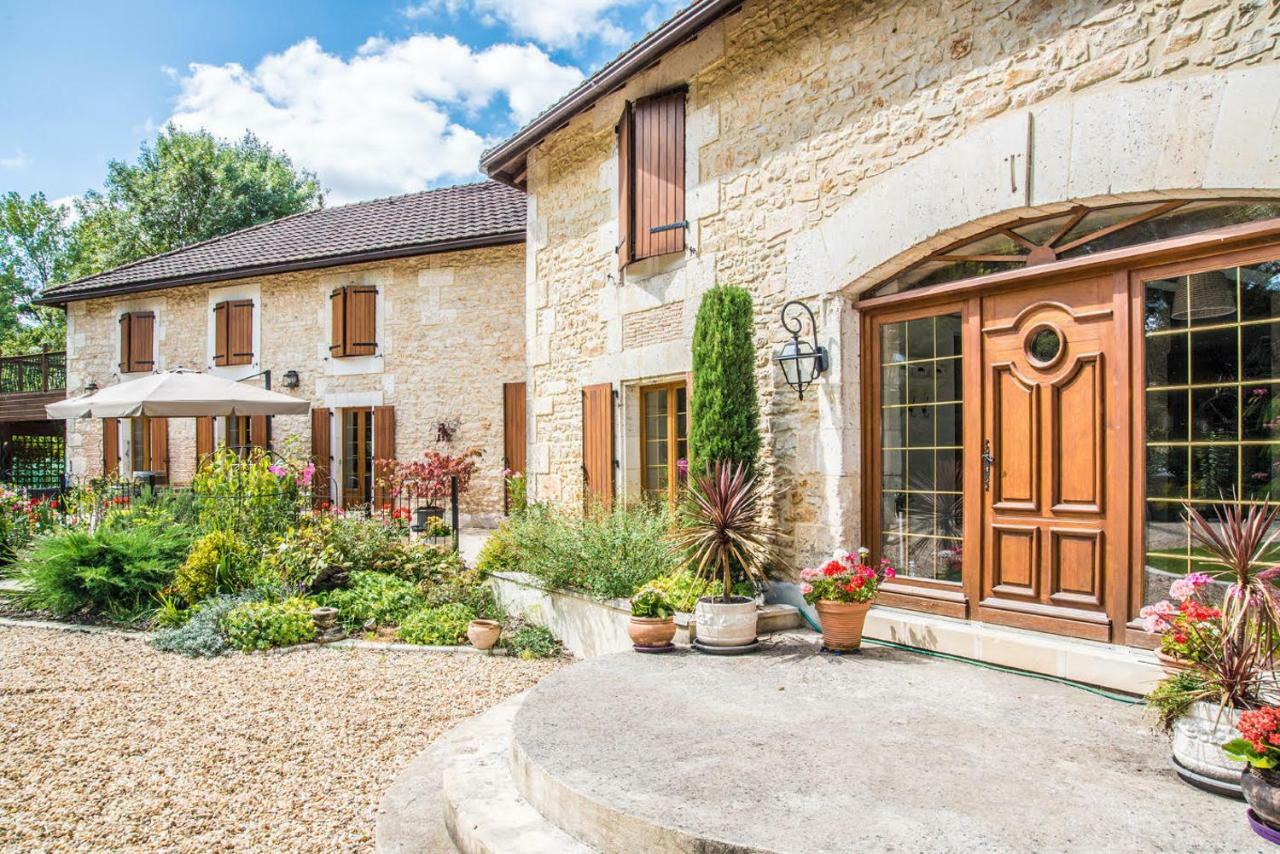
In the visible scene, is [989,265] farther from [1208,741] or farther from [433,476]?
[433,476]

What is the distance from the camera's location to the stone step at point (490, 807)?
2.74 metres

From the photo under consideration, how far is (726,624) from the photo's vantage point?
15.8ft

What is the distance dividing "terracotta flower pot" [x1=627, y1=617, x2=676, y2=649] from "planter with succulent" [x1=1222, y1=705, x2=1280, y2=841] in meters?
3.01

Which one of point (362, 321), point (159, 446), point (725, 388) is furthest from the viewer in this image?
point (159, 446)

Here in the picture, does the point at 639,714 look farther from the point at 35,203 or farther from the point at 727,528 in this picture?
the point at 35,203

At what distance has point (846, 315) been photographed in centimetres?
540

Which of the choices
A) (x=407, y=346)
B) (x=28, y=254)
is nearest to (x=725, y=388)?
(x=407, y=346)

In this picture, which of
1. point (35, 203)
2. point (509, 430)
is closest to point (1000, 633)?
point (509, 430)

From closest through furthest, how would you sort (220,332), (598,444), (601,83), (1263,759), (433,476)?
(1263,759)
(601,83)
(598,444)
(433,476)
(220,332)

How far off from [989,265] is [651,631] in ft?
10.2

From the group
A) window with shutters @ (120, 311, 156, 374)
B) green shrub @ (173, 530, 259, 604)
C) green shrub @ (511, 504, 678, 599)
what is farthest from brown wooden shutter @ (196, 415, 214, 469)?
green shrub @ (511, 504, 678, 599)

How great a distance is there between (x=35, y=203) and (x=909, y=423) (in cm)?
3900

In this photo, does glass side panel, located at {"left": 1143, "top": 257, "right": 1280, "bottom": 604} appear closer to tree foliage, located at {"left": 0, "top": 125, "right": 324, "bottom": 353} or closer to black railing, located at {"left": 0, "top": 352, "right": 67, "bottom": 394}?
black railing, located at {"left": 0, "top": 352, "right": 67, "bottom": 394}

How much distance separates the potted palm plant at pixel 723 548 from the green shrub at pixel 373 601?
301 centimetres
